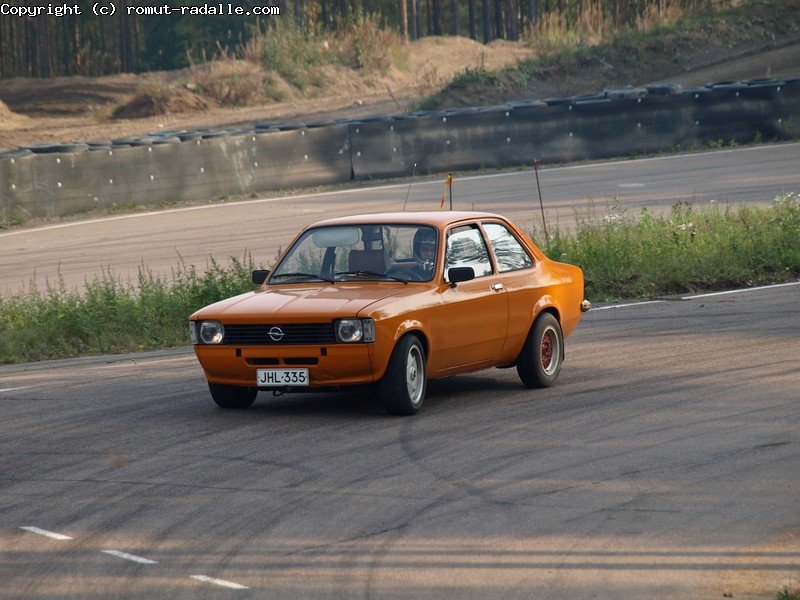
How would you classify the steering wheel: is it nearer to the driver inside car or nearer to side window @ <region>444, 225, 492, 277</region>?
the driver inside car

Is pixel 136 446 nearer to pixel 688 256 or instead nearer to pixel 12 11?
pixel 688 256

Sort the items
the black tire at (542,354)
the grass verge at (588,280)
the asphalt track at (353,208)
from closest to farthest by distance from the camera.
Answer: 1. the black tire at (542,354)
2. the grass verge at (588,280)
3. the asphalt track at (353,208)

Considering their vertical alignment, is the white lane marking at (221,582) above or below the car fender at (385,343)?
below

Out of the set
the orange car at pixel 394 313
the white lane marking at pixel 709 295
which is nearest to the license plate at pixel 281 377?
the orange car at pixel 394 313

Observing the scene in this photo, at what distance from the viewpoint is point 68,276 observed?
19562 mm

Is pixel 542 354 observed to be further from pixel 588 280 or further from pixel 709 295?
pixel 588 280

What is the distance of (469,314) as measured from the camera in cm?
997

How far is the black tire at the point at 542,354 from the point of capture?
34.5 feet

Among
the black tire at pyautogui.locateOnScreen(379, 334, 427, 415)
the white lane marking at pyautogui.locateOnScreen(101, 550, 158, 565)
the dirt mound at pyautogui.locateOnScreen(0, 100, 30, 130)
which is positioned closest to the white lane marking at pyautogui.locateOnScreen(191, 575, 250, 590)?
the white lane marking at pyautogui.locateOnScreen(101, 550, 158, 565)

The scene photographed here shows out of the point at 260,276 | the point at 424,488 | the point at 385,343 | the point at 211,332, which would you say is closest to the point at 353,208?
the point at 260,276

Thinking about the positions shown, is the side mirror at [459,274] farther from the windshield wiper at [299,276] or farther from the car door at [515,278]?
the windshield wiper at [299,276]

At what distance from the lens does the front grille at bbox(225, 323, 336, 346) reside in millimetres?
9195

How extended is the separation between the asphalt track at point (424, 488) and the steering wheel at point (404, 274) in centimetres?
99

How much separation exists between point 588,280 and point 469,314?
7.01 meters
